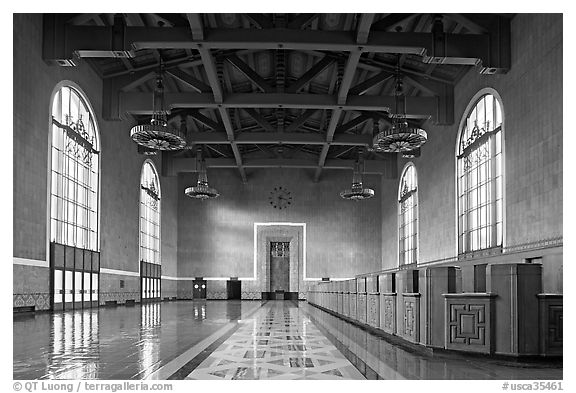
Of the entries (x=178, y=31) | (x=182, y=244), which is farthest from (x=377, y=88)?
(x=182, y=244)

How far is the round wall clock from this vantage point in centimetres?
3903

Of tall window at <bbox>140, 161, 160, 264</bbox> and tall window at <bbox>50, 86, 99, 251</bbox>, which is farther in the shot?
tall window at <bbox>140, 161, 160, 264</bbox>

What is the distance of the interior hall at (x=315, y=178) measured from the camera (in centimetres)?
668

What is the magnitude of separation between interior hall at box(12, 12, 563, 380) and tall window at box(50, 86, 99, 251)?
0.10 meters

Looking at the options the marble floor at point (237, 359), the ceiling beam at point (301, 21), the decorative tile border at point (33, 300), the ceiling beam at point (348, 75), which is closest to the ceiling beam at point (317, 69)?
the ceiling beam at point (348, 75)

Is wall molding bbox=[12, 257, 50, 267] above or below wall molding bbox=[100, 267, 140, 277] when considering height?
above

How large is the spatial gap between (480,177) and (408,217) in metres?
11.2

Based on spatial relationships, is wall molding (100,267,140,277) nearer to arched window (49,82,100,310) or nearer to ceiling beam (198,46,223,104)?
arched window (49,82,100,310)

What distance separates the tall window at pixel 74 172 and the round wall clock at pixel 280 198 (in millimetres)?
17600

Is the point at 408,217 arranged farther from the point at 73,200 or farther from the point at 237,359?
the point at 237,359

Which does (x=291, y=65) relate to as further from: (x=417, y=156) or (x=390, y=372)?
(x=390, y=372)

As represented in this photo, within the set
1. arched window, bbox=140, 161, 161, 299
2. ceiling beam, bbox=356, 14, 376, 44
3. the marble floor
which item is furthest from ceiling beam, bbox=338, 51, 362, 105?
arched window, bbox=140, 161, 161, 299

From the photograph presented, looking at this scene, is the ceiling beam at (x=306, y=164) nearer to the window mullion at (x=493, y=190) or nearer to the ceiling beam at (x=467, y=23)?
the window mullion at (x=493, y=190)
